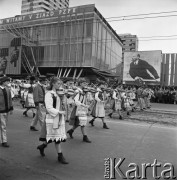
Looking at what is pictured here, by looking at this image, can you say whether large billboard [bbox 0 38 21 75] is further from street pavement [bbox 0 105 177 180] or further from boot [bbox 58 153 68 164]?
boot [bbox 58 153 68 164]

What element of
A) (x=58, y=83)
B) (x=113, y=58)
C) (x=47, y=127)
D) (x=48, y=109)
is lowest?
(x=47, y=127)

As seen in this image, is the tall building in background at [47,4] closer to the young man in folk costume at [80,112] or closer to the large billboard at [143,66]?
the young man in folk costume at [80,112]

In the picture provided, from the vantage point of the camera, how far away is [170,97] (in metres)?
28.7

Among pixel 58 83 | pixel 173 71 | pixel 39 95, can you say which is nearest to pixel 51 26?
pixel 173 71

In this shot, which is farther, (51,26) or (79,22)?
(51,26)

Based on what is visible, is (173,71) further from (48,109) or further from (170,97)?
(48,109)

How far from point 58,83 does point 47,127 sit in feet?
2.98

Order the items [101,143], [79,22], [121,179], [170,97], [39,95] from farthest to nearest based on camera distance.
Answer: [79,22]
[170,97]
[39,95]
[101,143]
[121,179]

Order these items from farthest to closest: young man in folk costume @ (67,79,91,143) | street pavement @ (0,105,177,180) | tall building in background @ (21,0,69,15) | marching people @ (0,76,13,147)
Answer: young man in folk costume @ (67,79,91,143) → marching people @ (0,76,13,147) → street pavement @ (0,105,177,180) → tall building in background @ (21,0,69,15)

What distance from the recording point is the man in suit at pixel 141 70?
33.3m

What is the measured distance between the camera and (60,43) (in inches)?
1702

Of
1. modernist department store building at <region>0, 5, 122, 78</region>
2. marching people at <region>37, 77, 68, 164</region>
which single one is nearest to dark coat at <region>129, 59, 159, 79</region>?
modernist department store building at <region>0, 5, 122, 78</region>

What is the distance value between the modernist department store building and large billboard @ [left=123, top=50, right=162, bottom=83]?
7147 mm

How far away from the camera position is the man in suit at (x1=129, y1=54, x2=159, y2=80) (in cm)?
3334
